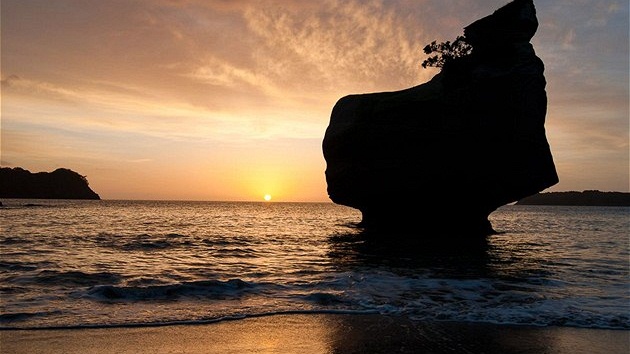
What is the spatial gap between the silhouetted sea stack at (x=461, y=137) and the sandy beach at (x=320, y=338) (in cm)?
2565

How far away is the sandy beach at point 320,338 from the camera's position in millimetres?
7305

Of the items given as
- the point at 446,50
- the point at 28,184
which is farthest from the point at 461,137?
the point at 28,184

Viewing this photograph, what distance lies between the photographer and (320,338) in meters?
7.99

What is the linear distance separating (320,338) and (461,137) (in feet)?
91.9

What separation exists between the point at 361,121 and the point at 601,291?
24.5 metres

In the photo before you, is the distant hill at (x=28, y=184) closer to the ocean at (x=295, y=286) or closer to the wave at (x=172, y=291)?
the ocean at (x=295, y=286)

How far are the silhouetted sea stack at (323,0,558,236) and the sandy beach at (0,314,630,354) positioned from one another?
2565 cm

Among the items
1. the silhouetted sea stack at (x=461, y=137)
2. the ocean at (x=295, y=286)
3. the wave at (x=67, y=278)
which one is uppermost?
the silhouetted sea stack at (x=461, y=137)

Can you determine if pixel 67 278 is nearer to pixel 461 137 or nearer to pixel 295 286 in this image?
pixel 295 286

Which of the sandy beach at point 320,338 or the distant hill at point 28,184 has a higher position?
the distant hill at point 28,184

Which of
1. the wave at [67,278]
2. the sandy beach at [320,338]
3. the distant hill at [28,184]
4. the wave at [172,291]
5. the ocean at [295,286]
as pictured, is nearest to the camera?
the sandy beach at [320,338]

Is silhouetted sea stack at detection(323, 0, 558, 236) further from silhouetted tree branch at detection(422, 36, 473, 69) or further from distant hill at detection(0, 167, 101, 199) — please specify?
distant hill at detection(0, 167, 101, 199)

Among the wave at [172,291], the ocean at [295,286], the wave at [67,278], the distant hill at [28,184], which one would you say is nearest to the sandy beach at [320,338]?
the ocean at [295,286]

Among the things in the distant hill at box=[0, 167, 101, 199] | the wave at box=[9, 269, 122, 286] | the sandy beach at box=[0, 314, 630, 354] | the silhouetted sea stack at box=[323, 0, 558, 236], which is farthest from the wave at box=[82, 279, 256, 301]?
the distant hill at box=[0, 167, 101, 199]
